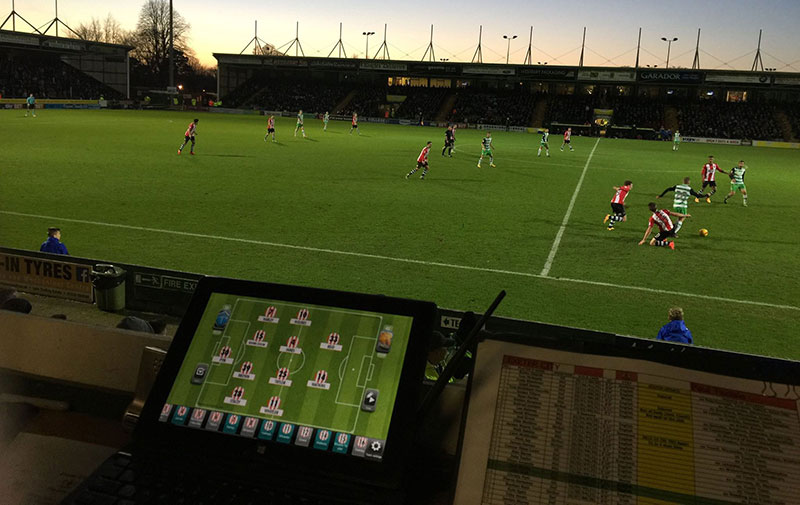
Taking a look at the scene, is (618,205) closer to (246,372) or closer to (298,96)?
(246,372)

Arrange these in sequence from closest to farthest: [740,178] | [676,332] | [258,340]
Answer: [258,340], [676,332], [740,178]

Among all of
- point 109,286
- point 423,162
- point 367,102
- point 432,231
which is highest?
point 367,102

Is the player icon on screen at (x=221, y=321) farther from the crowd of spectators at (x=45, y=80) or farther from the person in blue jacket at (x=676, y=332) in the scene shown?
the crowd of spectators at (x=45, y=80)

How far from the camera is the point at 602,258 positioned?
40.7 ft

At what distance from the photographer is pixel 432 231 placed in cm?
1401

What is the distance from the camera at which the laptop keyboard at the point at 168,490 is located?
1493 millimetres

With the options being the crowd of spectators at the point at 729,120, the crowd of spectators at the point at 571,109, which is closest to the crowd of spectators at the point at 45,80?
the crowd of spectators at the point at 571,109

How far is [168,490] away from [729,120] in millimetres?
63126

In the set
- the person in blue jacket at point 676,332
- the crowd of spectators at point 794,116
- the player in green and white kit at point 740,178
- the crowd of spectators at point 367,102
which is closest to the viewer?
the person in blue jacket at point 676,332

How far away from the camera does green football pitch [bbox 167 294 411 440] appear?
5.40ft

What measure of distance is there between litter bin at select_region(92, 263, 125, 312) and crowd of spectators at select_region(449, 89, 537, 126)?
5293 cm

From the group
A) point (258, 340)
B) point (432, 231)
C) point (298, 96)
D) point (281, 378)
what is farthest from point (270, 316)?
point (298, 96)

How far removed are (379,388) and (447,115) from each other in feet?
208

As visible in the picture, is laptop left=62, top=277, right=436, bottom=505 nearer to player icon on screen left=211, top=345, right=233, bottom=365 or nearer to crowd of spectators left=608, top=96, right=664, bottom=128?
player icon on screen left=211, top=345, right=233, bottom=365
